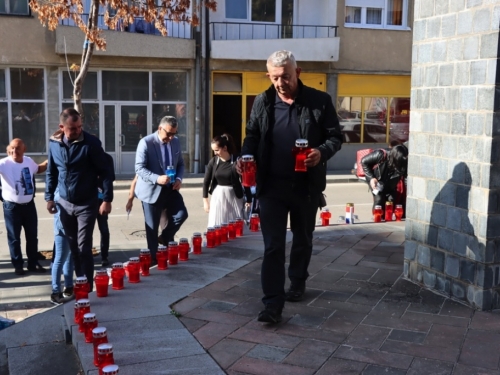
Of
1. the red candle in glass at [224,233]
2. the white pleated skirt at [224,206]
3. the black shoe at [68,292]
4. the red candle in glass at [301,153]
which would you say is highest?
the red candle in glass at [301,153]

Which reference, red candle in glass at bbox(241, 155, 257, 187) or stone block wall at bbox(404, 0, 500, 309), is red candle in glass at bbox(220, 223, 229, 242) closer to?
stone block wall at bbox(404, 0, 500, 309)

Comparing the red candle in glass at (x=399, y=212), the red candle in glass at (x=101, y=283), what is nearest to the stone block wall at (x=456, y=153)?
the red candle in glass at (x=101, y=283)

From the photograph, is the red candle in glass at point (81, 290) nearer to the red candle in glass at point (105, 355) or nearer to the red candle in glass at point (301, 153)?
the red candle in glass at point (105, 355)

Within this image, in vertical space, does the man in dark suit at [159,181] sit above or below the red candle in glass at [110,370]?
above

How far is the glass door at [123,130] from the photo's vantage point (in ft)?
64.8

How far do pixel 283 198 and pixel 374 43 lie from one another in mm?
18530

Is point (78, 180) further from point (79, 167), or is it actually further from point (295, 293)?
point (295, 293)

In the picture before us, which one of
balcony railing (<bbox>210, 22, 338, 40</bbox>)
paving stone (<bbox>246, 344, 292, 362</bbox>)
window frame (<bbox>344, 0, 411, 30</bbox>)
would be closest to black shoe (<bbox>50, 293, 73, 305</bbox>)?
paving stone (<bbox>246, 344, 292, 362</bbox>)

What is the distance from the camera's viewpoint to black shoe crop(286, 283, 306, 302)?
5.11 metres

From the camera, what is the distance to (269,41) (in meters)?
20.4

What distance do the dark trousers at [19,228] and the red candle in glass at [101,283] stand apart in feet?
10.6

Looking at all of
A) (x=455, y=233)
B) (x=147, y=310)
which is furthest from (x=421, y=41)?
(x=147, y=310)

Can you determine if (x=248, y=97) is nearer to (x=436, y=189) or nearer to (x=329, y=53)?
(x=329, y=53)

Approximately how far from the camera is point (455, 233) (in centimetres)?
511
